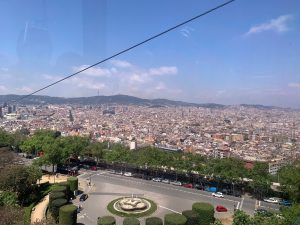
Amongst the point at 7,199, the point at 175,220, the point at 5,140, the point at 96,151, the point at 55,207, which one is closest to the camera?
the point at 175,220

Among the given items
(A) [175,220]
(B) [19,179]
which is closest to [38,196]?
(B) [19,179]

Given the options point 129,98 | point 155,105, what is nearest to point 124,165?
point 129,98

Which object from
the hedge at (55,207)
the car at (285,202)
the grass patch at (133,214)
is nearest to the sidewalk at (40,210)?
the hedge at (55,207)

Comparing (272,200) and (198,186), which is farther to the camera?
(198,186)

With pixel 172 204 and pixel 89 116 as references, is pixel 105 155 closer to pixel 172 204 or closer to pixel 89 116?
pixel 172 204

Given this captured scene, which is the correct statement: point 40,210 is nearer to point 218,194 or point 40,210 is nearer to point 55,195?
Answer: point 55,195

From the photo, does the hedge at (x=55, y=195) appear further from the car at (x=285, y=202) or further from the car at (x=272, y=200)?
the car at (x=285, y=202)
